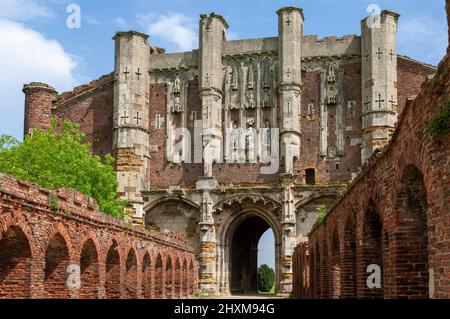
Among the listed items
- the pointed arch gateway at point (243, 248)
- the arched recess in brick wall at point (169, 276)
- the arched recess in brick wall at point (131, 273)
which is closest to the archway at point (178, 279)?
the arched recess in brick wall at point (169, 276)

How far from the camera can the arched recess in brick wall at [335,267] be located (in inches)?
697

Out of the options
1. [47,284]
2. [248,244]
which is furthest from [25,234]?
[248,244]

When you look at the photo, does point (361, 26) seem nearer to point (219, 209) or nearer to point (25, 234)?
point (219, 209)

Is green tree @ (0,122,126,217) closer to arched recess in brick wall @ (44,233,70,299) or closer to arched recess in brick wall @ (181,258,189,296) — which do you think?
arched recess in brick wall @ (181,258,189,296)

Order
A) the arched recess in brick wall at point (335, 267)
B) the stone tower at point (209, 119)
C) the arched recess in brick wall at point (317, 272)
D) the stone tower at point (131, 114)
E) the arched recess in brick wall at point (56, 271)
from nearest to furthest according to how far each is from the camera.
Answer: the arched recess in brick wall at point (335, 267)
the arched recess in brick wall at point (56, 271)
the arched recess in brick wall at point (317, 272)
the stone tower at point (209, 119)
the stone tower at point (131, 114)

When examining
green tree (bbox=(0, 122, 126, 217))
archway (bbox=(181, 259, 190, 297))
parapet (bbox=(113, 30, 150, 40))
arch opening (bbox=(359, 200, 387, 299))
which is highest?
parapet (bbox=(113, 30, 150, 40))

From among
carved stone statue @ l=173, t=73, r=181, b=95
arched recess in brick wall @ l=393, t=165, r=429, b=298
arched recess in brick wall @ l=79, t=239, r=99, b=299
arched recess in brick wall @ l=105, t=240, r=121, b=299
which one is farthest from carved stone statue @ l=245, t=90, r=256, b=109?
arched recess in brick wall @ l=393, t=165, r=429, b=298

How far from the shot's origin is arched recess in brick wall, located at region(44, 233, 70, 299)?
17.8 meters

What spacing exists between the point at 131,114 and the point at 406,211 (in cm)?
3097

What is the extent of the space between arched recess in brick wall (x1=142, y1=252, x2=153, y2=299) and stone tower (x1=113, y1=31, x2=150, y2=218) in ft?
36.9

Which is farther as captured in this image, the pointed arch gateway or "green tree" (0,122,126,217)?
the pointed arch gateway

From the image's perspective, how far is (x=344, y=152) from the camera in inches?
1513

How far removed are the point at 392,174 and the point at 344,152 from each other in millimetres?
27913

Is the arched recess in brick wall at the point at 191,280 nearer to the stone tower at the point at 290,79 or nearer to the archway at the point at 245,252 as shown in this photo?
the archway at the point at 245,252
